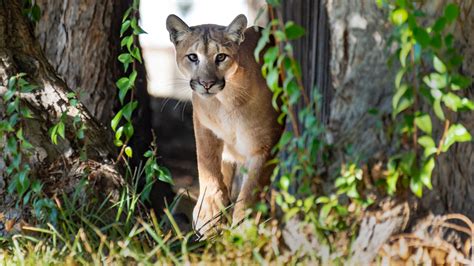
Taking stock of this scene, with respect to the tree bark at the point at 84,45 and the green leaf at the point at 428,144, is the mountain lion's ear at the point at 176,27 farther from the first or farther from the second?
the green leaf at the point at 428,144

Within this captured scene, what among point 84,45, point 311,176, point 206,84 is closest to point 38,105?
point 206,84

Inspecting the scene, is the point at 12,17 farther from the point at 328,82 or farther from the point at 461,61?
the point at 461,61

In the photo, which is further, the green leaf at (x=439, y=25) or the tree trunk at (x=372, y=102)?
the tree trunk at (x=372, y=102)

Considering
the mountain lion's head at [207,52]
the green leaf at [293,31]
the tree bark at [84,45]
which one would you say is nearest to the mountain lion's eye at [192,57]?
the mountain lion's head at [207,52]

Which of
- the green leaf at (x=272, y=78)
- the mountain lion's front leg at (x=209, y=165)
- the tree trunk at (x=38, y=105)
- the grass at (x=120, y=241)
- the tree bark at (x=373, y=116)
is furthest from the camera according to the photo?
the mountain lion's front leg at (x=209, y=165)

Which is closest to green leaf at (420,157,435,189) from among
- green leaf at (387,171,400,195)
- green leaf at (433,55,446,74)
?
green leaf at (387,171,400,195)

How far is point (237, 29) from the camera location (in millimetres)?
6055

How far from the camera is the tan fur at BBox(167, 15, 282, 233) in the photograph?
5965 mm

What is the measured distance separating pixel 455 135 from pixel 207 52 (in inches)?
92.6

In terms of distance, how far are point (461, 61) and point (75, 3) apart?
333 centimetres

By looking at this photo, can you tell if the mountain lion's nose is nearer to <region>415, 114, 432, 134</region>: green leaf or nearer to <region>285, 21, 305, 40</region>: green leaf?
<region>285, 21, 305, 40</region>: green leaf

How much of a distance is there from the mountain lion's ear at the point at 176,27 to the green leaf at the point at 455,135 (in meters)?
2.55

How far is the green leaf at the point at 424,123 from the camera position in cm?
388

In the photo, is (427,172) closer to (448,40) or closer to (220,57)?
(448,40)
